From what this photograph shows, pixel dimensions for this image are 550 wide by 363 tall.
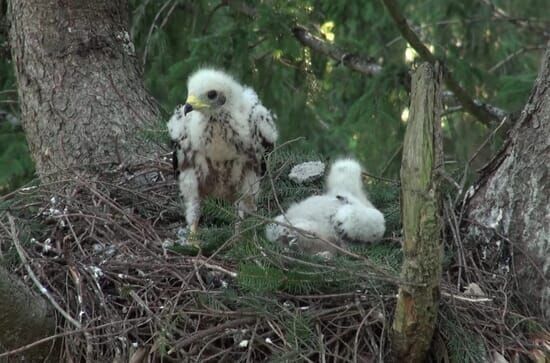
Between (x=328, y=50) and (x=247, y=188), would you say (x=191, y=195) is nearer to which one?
(x=247, y=188)

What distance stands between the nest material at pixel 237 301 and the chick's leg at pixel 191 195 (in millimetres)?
565

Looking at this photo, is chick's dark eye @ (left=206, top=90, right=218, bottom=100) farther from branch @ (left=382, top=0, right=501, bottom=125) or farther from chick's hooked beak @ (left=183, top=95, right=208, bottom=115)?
branch @ (left=382, top=0, right=501, bottom=125)

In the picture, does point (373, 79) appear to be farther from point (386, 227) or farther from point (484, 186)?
point (484, 186)

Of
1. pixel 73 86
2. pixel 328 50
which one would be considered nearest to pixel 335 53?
pixel 328 50

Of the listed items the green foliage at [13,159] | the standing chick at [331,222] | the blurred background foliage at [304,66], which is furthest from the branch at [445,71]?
the green foliage at [13,159]

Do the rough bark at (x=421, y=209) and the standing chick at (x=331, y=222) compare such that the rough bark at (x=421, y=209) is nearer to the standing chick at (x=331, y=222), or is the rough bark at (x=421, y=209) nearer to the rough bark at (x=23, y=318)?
the standing chick at (x=331, y=222)

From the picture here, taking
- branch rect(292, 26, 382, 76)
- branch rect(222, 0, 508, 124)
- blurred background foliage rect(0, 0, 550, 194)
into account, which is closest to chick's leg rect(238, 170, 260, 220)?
blurred background foliage rect(0, 0, 550, 194)

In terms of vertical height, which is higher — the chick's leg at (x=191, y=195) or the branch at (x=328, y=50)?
the branch at (x=328, y=50)

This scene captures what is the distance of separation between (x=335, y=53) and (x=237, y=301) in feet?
13.0

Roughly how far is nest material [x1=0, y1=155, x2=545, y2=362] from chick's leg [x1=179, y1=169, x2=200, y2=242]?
57cm

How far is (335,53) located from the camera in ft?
25.2

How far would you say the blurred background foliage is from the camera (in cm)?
738

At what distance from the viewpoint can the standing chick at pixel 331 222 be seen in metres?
5.10

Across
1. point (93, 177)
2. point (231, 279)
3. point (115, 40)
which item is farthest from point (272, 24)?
point (231, 279)
